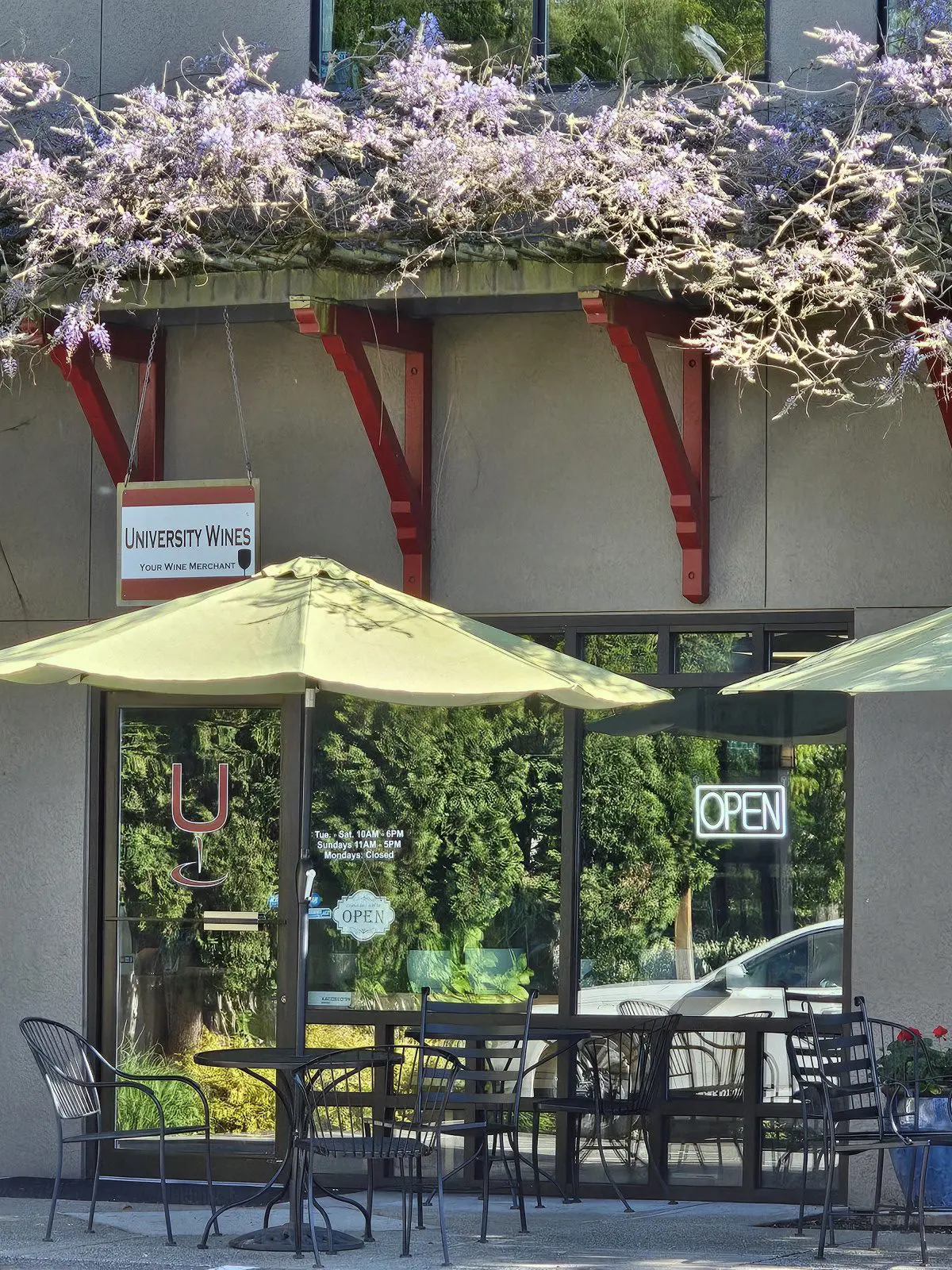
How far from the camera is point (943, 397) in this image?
28.6 feet

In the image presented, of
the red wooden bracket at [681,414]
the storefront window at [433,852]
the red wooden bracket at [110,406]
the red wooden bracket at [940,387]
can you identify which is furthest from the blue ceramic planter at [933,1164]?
the red wooden bracket at [110,406]

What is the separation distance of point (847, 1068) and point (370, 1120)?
2.57 m

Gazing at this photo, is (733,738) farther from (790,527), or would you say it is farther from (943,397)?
(943,397)

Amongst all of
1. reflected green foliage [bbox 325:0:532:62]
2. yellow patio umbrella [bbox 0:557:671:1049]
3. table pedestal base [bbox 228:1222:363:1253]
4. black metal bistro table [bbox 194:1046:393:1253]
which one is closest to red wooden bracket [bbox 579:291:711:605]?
yellow patio umbrella [bbox 0:557:671:1049]

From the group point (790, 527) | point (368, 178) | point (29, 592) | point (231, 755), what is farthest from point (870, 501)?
point (29, 592)

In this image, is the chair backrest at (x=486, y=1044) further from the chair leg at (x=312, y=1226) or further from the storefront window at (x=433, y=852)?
the chair leg at (x=312, y=1226)

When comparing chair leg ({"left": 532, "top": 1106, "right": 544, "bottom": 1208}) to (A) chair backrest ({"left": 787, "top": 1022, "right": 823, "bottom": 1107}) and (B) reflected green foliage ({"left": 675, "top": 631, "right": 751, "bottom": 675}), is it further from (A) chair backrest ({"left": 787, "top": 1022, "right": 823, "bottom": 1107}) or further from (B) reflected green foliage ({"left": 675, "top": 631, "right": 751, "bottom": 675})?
(B) reflected green foliage ({"left": 675, "top": 631, "right": 751, "bottom": 675})

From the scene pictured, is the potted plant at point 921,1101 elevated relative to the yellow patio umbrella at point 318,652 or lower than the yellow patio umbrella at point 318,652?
lower

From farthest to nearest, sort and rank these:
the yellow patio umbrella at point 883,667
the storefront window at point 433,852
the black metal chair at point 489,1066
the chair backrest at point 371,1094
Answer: the storefront window at point 433,852
the black metal chair at point 489,1066
the chair backrest at point 371,1094
the yellow patio umbrella at point 883,667

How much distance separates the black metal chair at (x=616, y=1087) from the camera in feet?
29.6

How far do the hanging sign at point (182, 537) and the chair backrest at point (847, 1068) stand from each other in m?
3.66

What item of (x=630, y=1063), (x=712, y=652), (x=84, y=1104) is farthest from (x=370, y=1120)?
(x=712, y=652)

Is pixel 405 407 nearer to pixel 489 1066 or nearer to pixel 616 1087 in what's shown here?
pixel 489 1066

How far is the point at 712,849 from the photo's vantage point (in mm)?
9305
